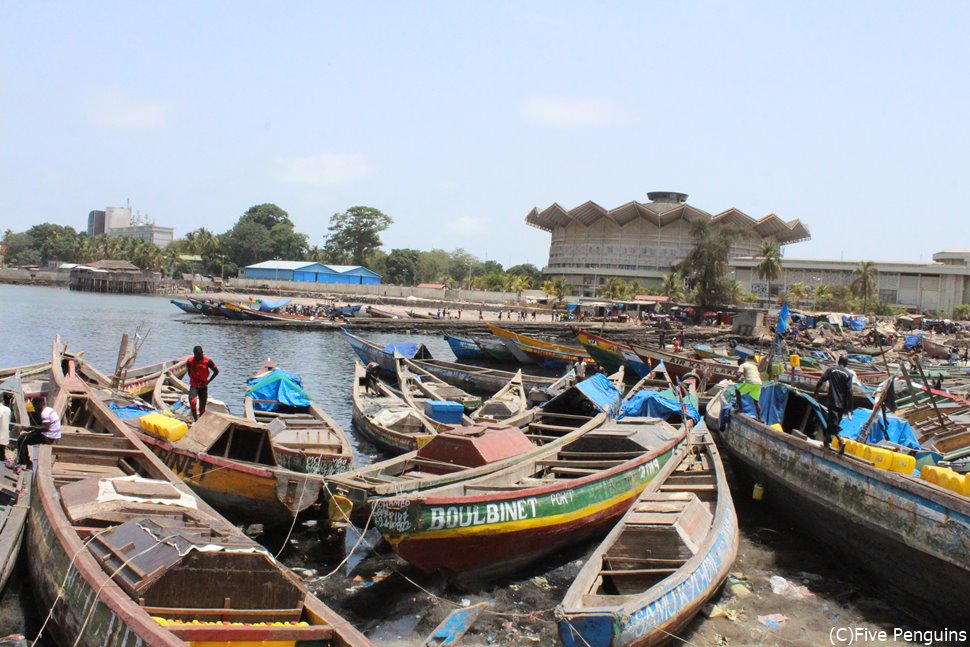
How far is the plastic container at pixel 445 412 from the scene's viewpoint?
20328 millimetres

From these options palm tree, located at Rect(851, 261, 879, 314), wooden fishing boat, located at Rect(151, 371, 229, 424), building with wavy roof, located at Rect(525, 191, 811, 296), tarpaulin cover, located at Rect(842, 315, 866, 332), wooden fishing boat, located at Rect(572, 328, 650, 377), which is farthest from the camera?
building with wavy roof, located at Rect(525, 191, 811, 296)

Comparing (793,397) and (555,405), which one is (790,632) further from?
(555,405)

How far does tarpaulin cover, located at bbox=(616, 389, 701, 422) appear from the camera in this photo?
19.2 metres

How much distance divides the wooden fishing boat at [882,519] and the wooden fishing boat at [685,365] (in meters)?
16.1

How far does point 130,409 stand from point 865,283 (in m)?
75.6

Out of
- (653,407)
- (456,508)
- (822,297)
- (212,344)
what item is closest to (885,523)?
(456,508)

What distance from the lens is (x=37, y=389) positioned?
19.8m

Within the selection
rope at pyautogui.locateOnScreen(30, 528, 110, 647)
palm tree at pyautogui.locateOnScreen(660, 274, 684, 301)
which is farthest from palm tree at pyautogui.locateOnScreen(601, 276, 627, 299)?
rope at pyautogui.locateOnScreen(30, 528, 110, 647)

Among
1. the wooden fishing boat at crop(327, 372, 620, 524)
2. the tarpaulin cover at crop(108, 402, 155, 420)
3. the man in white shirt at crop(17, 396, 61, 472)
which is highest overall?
the man in white shirt at crop(17, 396, 61, 472)

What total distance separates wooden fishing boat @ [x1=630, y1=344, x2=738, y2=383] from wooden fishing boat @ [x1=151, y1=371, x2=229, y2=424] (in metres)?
17.2

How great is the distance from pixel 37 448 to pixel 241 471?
274 centimetres

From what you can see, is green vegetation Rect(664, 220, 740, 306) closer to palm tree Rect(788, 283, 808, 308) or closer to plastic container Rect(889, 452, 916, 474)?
palm tree Rect(788, 283, 808, 308)

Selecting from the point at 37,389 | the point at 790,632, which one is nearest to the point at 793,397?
the point at 790,632

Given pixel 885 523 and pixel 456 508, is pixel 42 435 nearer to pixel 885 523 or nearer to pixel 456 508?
pixel 456 508
